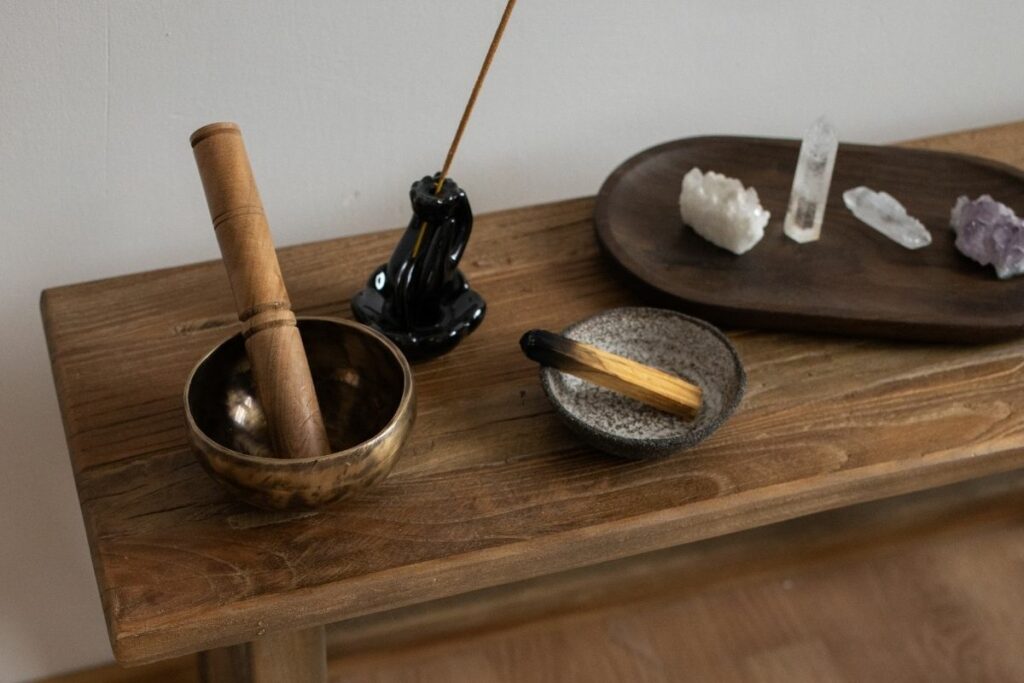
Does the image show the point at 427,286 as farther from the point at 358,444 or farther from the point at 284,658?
the point at 284,658

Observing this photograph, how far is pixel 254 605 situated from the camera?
73 cm

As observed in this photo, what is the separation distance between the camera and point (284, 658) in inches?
33.2

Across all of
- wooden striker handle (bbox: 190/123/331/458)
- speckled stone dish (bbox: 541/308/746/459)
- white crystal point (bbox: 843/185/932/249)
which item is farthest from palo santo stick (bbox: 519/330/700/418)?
white crystal point (bbox: 843/185/932/249)

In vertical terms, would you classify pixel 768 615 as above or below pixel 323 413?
below

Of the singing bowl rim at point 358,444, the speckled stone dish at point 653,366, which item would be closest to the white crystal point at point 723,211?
the speckled stone dish at point 653,366

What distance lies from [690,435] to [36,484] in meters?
0.74

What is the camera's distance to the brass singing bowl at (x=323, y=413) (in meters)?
0.72

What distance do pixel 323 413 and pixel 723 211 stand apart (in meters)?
0.38

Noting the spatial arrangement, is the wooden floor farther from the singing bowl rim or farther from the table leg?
the singing bowl rim

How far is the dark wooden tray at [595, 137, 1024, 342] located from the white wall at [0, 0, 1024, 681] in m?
0.12

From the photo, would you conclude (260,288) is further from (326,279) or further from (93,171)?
(93,171)

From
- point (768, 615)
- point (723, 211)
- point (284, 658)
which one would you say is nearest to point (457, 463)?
point (284, 658)

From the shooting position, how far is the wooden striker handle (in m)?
Answer: 0.76

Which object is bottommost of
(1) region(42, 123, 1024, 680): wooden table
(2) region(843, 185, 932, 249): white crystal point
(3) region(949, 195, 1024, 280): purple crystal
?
(1) region(42, 123, 1024, 680): wooden table
